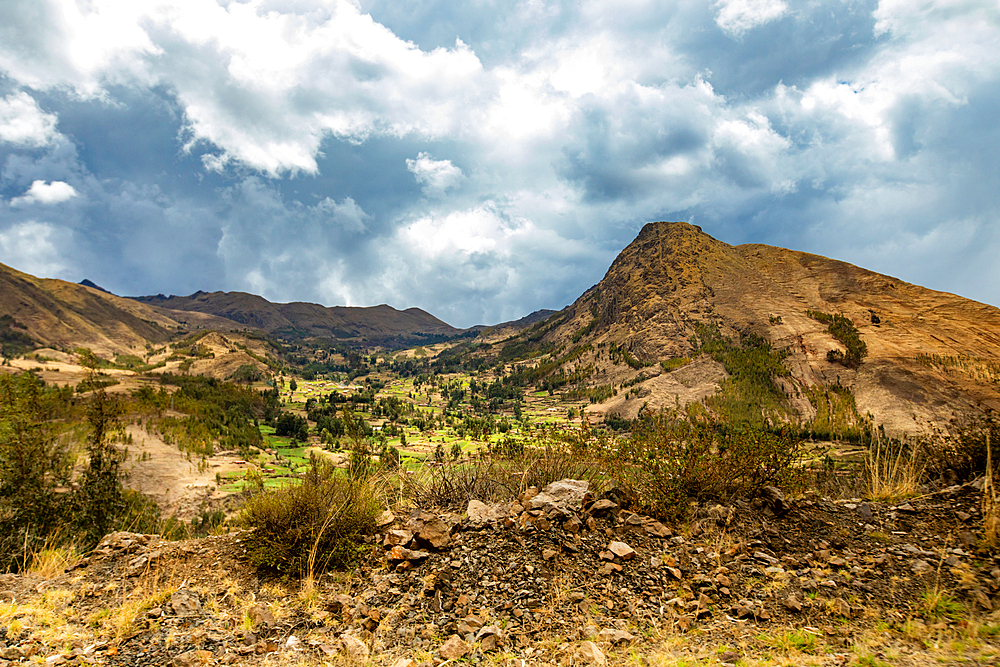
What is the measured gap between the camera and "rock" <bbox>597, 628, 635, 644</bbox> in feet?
15.2

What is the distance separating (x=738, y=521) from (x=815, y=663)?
2.81 metres

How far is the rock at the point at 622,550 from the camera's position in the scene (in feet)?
19.4

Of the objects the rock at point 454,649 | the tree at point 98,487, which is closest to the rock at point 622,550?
the rock at point 454,649

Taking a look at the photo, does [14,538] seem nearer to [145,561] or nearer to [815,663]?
[145,561]

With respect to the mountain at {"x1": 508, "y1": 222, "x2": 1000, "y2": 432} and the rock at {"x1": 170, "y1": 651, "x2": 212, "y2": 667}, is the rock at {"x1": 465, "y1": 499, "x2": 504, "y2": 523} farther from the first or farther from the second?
the mountain at {"x1": 508, "y1": 222, "x2": 1000, "y2": 432}

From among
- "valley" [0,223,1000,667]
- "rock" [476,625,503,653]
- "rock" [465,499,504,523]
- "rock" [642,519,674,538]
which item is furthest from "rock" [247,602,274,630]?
"rock" [642,519,674,538]

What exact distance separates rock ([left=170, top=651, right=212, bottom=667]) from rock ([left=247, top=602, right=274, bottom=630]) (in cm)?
71

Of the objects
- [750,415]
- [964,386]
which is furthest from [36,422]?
[964,386]

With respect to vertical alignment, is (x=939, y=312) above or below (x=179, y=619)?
above

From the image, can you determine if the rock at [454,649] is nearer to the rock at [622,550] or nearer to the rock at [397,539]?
the rock at [397,539]

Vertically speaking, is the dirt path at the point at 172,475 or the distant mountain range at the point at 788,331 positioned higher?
the distant mountain range at the point at 788,331

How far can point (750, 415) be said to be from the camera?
54.0 meters

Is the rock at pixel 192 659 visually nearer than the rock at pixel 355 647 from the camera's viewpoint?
Yes

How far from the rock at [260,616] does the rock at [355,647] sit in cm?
111
